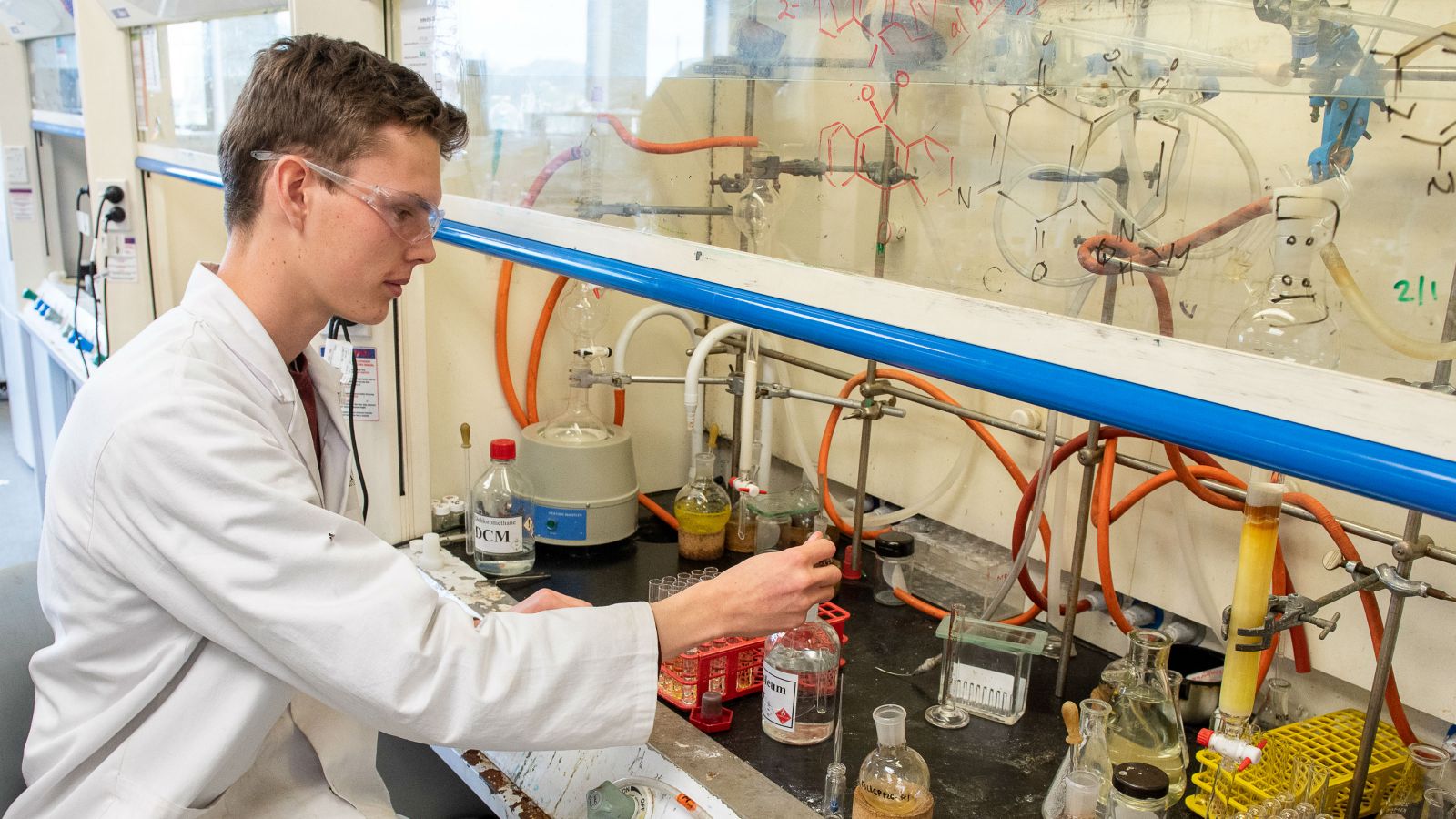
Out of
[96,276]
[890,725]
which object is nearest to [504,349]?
[890,725]

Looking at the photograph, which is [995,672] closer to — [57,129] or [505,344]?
[505,344]

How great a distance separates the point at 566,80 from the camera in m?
1.83

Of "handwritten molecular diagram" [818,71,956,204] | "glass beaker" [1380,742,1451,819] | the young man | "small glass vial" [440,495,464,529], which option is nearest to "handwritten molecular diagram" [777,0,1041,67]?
"handwritten molecular diagram" [818,71,956,204]

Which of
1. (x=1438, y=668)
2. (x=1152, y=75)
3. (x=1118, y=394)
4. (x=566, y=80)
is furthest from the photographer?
(x=566, y=80)

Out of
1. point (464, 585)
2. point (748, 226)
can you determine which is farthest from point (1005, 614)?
point (464, 585)

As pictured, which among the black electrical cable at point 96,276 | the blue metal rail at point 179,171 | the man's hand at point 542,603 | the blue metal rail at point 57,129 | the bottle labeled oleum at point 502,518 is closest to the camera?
the man's hand at point 542,603

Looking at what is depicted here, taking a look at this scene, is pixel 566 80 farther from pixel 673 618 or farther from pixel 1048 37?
pixel 673 618

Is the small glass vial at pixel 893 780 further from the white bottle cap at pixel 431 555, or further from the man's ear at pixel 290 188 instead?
the white bottle cap at pixel 431 555

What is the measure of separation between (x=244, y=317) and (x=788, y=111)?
0.76 meters

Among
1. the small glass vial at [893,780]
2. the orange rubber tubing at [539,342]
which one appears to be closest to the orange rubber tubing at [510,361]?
the orange rubber tubing at [539,342]

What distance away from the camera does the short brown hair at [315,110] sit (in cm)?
121

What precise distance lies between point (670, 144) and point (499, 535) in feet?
2.55

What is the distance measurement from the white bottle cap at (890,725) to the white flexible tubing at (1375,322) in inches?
24.6

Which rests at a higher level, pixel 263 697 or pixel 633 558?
pixel 263 697
